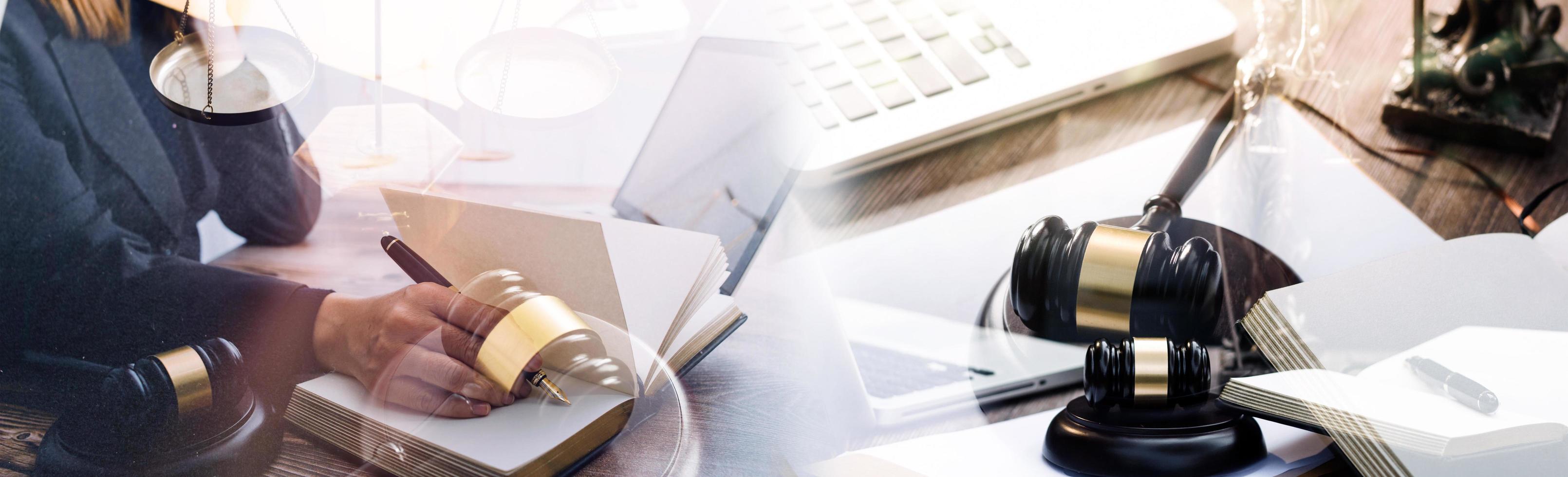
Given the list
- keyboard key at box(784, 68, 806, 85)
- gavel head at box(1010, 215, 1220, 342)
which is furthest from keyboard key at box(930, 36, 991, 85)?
gavel head at box(1010, 215, 1220, 342)

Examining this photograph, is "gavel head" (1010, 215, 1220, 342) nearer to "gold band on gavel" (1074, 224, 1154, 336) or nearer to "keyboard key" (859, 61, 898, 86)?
"gold band on gavel" (1074, 224, 1154, 336)

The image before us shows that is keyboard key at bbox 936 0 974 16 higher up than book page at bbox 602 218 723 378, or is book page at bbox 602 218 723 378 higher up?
book page at bbox 602 218 723 378

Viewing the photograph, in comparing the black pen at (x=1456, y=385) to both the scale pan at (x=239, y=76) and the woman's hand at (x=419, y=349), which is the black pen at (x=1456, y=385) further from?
the scale pan at (x=239, y=76)

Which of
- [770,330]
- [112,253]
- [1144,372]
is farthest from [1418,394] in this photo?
[112,253]

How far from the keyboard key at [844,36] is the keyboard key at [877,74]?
0.07ft

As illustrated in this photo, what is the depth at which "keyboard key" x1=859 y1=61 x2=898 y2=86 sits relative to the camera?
1.95 feet

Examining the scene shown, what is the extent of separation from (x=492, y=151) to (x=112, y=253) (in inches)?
6.8

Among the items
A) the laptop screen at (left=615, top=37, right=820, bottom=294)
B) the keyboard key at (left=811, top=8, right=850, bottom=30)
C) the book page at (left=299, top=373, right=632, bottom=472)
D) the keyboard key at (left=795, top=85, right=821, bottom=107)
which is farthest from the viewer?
the keyboard key at (left=811, top=8, right=850, bottom=30)

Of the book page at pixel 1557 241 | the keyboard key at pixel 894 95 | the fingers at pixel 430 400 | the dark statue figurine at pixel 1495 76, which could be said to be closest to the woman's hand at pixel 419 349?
the fingers at pixel 430 400

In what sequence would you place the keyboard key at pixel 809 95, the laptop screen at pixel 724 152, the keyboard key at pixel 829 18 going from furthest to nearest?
the keyboard key at pixel 829 18 → the keyboard key at pixel 809 95 → the laptop screen at pixel 724 152

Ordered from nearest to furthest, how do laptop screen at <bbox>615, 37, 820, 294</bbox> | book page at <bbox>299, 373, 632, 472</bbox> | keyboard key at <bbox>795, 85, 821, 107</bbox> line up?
book page at <bbox>299, 373, 632, 472</bbox>, laptop screen at <bbox>615, 37, 820, 294</bbox>, keyboard key at <bbox>795, 85, 821, 107</bbox>

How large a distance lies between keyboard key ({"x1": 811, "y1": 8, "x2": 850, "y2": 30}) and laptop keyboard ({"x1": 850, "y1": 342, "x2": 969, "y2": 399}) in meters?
0.25

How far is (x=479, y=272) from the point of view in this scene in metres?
0.35

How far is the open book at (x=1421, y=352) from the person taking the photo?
33cm
